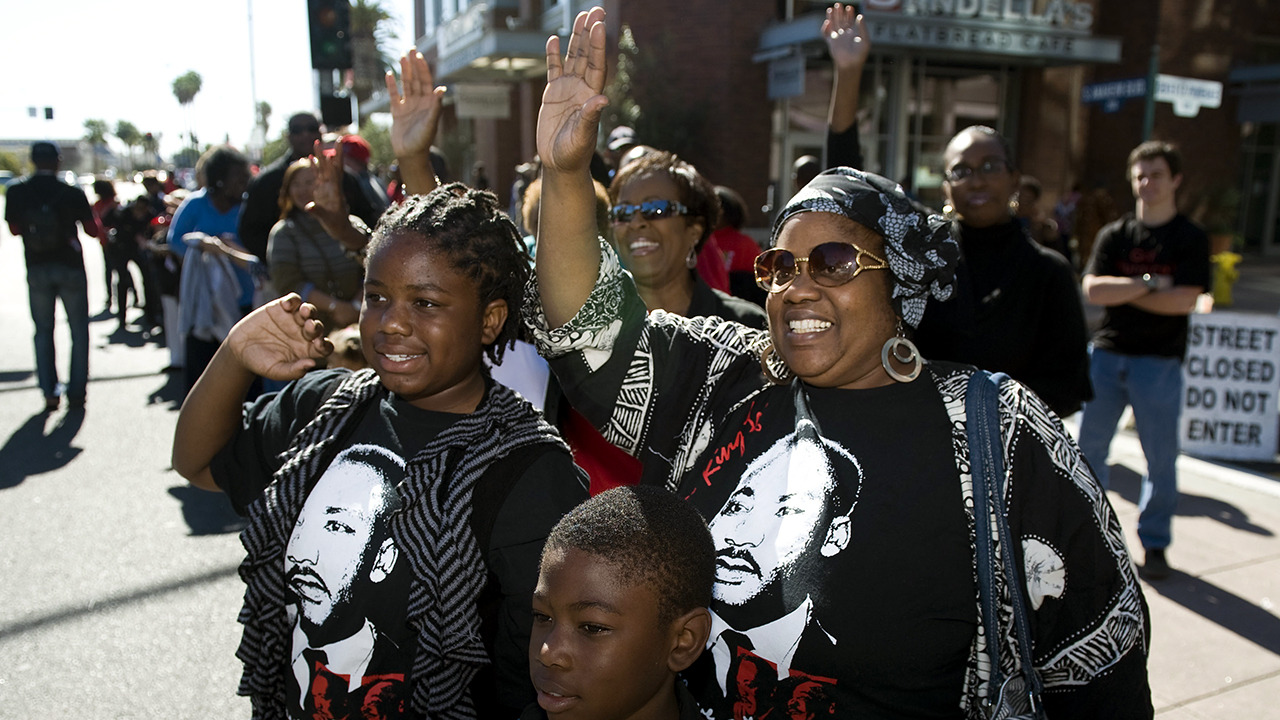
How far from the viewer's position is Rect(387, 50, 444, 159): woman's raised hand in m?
2.46

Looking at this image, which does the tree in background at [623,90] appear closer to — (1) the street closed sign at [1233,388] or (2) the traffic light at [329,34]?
(2) the traffic light at [329,34]

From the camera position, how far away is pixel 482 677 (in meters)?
1.78

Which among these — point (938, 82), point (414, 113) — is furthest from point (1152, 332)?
point (938, 82)

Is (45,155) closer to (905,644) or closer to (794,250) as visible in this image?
(794,250)

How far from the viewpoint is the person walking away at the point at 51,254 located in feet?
23.5

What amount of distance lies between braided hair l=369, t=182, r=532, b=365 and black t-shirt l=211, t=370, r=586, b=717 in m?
0.32

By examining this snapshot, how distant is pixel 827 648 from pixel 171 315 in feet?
30.0

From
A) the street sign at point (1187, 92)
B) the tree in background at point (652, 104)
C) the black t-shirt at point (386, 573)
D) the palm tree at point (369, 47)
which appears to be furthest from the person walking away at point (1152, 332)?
the palm tree at point (369, 47)

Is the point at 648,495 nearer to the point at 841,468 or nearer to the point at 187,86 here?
the point at 841,468

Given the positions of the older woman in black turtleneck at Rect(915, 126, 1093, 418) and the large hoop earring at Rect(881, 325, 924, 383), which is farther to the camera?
the older woman in black turtleneck at Rect(915, 126, 1093, 418)

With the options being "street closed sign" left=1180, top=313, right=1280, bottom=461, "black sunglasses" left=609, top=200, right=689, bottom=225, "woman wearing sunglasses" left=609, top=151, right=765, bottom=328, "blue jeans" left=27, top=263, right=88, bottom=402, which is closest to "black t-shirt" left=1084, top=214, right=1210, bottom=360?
"street closed sign" left=1180, top=313, right=1280, bottom=461

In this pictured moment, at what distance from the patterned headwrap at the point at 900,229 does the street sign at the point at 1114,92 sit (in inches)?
411

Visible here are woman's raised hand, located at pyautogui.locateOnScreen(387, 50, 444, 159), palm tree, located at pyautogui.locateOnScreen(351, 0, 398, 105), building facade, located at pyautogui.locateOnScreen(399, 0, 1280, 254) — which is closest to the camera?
woman's raised hand, located at pyautogui.locateOnScreen(387, 50, 444, 159)

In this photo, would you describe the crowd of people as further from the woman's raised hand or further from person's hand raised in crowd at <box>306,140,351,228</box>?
person's hand raised in crowd at <box>306,140,351,228</box>
